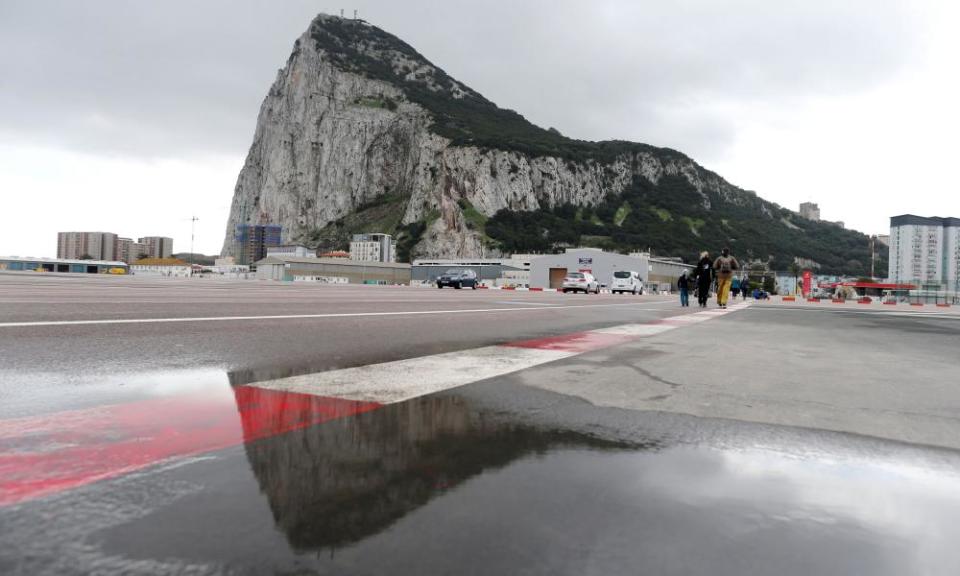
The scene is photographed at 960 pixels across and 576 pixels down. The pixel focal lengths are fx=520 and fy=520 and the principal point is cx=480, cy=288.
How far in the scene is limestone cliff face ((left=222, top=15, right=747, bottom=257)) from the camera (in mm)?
156250

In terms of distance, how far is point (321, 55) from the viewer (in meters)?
175

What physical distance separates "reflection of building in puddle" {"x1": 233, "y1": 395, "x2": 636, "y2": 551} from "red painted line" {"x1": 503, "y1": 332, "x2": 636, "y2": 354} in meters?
2.98

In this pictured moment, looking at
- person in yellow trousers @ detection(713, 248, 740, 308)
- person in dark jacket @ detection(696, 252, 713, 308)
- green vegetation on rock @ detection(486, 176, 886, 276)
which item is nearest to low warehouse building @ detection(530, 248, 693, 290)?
person in yellow trousers @ detection(713, 248, 740, 308)

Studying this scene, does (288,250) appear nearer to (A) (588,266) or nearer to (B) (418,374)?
(A) (588,266)

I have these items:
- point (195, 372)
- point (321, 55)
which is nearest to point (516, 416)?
point (195, 372)

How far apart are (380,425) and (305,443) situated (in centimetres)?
38

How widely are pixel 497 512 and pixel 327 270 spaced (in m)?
106

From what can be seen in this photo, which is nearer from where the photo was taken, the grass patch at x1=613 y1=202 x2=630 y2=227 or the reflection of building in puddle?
the reflection of building in puddle

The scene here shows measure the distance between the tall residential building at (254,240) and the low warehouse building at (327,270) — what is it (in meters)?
73.9

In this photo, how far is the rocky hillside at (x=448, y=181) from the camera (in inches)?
5876

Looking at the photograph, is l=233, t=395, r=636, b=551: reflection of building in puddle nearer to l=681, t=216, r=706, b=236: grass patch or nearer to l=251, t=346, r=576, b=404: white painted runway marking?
l=251, t=346, r=576, b=404: white painted runway marking

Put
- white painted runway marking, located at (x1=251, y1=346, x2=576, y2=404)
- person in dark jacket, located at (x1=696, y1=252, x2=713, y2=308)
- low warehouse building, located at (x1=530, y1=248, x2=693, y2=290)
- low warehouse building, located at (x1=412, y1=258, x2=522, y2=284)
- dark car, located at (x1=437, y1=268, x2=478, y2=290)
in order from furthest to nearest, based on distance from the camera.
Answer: low warehouse building, located at (x1=412, y1=258, x2=522, y2=284)
low warehouse building, located at (x1=530, y1=248, x2=693, y2=290)
dark car, located at (x1=437, y1=268, x2=478, y2=290)
person in dark jacket, located at (x1=696, y1=252, x2=713, y2=308)
white painted runway marking, located at (x1=251, y1=346, x2=576, y2=404)

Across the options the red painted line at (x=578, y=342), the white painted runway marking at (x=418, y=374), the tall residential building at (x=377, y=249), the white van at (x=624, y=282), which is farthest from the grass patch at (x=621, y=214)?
the white painted runway marking at (x=418, y=374)

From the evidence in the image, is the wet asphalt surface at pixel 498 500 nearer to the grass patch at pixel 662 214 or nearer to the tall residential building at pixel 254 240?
the grass patch at pixel 662 214
